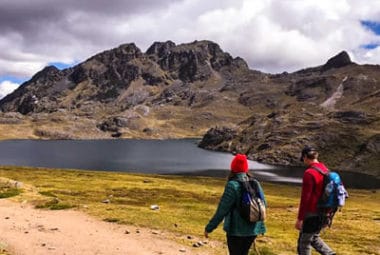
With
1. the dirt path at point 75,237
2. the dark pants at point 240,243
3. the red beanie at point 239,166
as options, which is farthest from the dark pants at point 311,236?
the dirt path at point 75,237

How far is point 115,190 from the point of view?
87.0 m

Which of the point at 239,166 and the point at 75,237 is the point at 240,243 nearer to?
the point at 239,166

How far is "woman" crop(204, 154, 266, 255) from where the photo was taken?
15.7 m

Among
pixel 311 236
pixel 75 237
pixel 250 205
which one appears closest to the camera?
pixel 250 205

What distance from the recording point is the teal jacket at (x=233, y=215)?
1566cm

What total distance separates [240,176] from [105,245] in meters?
14.8

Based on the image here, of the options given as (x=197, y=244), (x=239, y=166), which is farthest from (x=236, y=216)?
(x=197, y=244)

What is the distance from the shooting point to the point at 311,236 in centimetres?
1792

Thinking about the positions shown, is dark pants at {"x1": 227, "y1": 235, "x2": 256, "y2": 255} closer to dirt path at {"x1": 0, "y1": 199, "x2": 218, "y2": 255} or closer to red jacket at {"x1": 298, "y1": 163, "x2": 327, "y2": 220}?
red jacket at {"x1": 298, "y1": 163, "x2": 327, "y2": 220}

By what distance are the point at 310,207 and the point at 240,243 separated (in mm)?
3132

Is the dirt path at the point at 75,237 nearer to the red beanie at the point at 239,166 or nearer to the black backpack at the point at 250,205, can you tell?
the black backpack at the point at 250,205

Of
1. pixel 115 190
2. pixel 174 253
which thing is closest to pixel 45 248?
pixel 174 253

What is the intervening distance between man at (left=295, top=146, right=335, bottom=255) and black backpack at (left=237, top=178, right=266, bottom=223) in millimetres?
2402

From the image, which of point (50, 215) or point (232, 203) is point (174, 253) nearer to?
point (232, 203)
